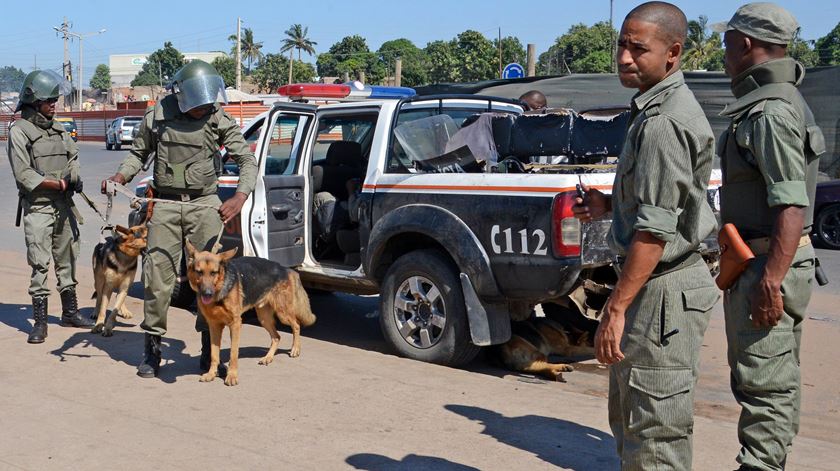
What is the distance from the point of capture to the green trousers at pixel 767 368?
154 inches

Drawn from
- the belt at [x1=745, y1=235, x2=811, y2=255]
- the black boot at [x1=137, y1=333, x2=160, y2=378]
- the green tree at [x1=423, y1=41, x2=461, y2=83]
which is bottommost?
the black boot at [x1=137, y1=333, x2=160, y2=378]

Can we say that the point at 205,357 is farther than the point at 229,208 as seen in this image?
Yes

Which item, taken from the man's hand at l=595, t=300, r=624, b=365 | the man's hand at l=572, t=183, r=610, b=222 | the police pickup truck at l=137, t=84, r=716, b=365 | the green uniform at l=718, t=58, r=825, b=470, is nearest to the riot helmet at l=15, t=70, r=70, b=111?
the police pickup truck at l=137, t=84, r=716, b=365

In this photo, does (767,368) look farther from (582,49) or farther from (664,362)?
(582,49)

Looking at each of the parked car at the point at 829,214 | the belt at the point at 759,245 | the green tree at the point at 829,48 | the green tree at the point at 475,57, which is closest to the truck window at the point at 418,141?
the belt at the point at 759,245

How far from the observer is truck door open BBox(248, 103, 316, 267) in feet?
25.5

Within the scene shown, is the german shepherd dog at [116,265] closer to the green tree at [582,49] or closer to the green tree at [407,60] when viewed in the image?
the green tree at [407,60]

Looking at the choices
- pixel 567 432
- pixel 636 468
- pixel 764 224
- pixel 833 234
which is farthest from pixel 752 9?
pixel 833 234

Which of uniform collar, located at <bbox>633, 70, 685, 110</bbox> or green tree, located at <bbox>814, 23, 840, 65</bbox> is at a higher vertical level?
green tree, located at <bbox>814, 23, 840, 65</bbox>

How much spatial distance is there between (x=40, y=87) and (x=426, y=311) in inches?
137

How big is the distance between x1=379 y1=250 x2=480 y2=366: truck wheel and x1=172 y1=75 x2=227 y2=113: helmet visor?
71.9 inches

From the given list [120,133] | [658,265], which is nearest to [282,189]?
[658,265]

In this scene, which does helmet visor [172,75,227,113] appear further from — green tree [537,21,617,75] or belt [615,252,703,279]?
green tree [537,21,617,75]

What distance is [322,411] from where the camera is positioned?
18.2 feet
